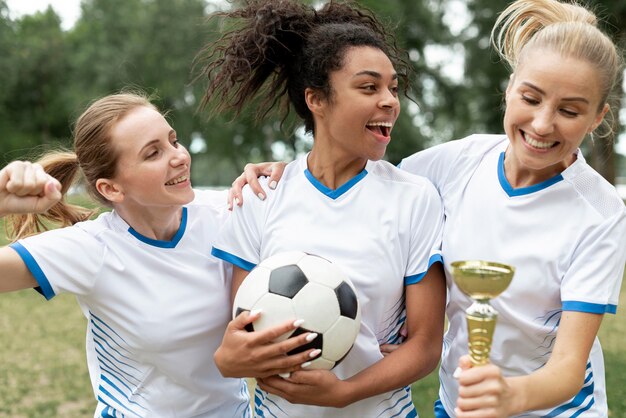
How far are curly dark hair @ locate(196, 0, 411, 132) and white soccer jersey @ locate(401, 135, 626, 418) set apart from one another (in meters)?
0.73

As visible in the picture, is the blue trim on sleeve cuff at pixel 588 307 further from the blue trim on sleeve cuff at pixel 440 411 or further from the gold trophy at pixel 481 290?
the blue trim on sleeve cuff at pixel 440 411

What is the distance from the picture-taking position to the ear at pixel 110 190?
10.3 feet

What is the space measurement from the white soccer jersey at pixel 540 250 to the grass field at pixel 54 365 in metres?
2.98

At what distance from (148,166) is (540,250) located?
163 centimetres

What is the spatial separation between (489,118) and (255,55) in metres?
22.5

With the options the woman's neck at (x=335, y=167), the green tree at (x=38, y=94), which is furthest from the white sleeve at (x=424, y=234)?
the green tree at (x=38, y=94)

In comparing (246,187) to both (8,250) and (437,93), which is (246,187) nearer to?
(8,250)

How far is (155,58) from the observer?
29.5 m

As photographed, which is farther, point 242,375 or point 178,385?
point 178,385

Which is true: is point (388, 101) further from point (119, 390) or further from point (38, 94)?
point (38, 94)

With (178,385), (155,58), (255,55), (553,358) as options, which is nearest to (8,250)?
(178,385)

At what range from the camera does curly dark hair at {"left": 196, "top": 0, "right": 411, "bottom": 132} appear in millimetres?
3027

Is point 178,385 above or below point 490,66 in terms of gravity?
below

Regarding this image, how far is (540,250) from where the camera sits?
8.75 feet
